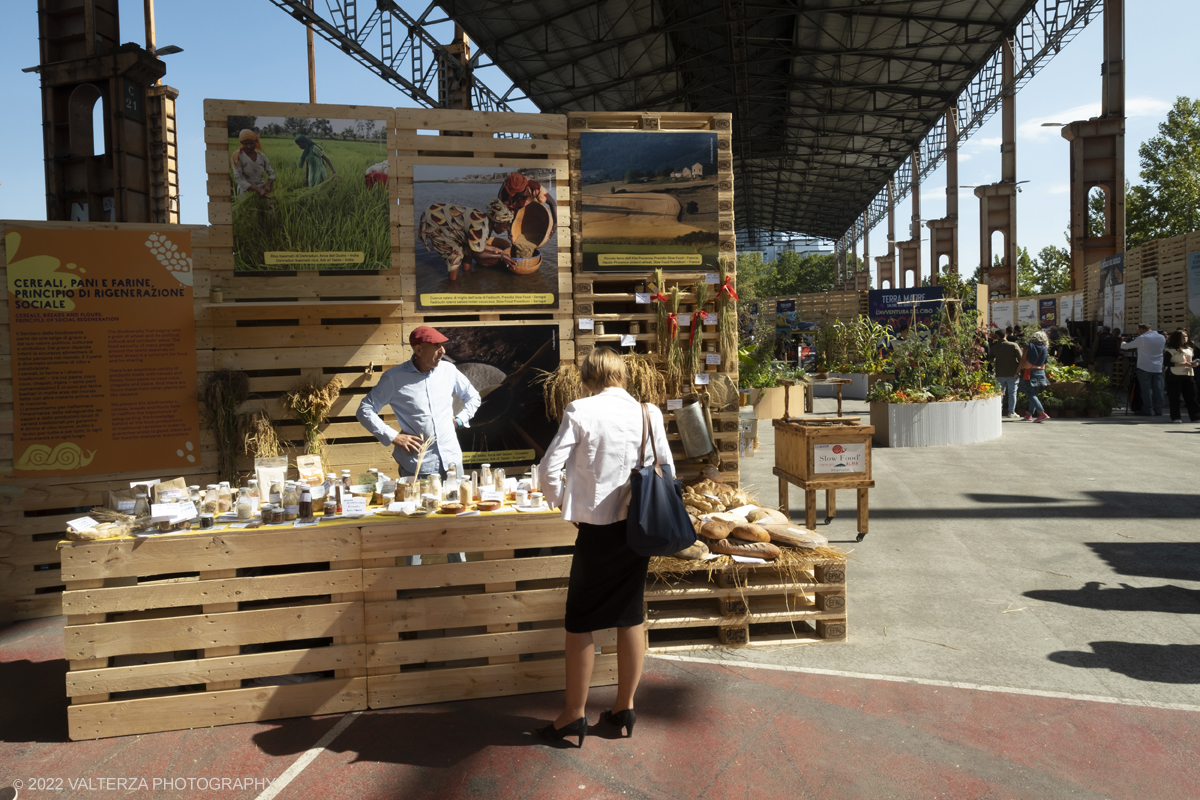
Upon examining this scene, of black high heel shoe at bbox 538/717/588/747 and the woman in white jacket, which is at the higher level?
the woman in white jacket

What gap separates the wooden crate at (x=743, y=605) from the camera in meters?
4.19

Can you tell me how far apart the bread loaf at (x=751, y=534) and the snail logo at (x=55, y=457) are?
4465 mm

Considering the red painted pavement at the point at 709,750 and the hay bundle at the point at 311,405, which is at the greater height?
the hay bundle at the point at 311,405

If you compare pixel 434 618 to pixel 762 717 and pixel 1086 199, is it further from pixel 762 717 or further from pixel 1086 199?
pixel 1086 199

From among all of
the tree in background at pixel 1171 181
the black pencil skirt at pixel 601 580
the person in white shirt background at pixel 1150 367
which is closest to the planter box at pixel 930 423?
the person in white shirt background at pixel 1150 367

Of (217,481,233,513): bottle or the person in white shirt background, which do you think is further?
the person in white shirt background

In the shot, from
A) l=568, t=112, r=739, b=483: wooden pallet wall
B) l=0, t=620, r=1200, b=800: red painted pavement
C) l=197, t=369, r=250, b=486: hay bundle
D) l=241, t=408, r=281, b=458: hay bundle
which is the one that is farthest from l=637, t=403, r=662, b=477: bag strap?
l=197, t=369, r=250, b=486: hay bundle

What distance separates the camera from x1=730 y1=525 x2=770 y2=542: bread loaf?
173 inches

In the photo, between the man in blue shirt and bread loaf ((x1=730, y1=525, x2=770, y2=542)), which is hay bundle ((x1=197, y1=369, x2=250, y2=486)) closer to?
the man in blue shirt

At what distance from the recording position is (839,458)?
6.14 metres

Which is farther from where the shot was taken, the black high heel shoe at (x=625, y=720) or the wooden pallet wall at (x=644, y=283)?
the wooden pallet wall at (x=644, y=283)

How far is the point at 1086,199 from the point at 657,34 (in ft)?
37.9

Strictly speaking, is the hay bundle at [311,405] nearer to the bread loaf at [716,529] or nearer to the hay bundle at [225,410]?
the hay bundle at [225,410]

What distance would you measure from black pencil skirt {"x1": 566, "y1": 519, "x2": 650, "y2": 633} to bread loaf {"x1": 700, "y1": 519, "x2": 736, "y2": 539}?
1348 mm
